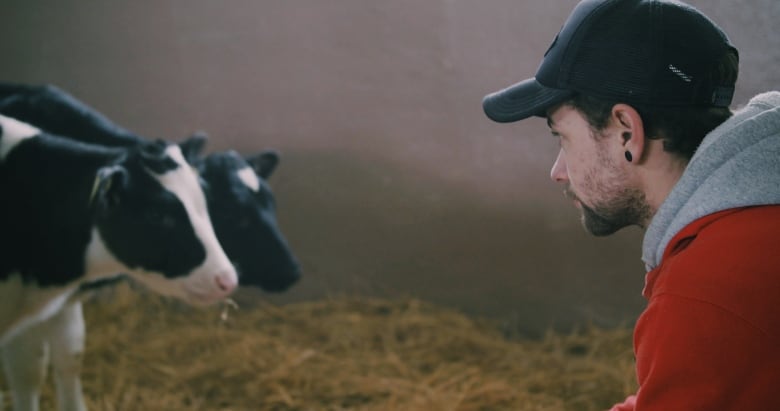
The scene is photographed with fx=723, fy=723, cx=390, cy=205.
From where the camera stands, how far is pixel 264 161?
2.72 metres

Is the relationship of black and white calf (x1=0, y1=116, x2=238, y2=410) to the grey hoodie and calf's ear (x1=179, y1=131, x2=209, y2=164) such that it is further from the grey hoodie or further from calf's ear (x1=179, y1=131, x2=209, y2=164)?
the grey hoodie

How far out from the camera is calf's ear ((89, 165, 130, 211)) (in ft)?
6.06

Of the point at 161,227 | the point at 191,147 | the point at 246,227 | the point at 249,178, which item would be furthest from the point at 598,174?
the point at 249,178

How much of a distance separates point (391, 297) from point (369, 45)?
1.14 m

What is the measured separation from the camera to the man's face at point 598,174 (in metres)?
1.17

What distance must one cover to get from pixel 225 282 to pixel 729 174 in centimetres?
138

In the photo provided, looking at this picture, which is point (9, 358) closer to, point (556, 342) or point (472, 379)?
point (472, 379)

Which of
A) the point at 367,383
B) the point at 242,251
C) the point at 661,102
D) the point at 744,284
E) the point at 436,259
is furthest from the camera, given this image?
the point at 436,259

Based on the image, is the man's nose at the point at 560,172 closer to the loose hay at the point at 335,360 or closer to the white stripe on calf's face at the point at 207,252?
the white stripe on calf's face at the point at 207,252

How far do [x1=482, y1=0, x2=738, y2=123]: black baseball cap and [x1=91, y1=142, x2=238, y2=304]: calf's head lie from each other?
1.18 meters

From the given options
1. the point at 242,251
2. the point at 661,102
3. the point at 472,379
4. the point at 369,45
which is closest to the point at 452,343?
the point at 472,379

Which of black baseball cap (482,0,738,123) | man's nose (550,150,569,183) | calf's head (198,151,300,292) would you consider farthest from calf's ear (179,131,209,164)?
black baseball cap (482,0,738,123)

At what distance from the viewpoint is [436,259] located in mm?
3236

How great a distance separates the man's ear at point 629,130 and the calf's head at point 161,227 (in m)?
1.19
